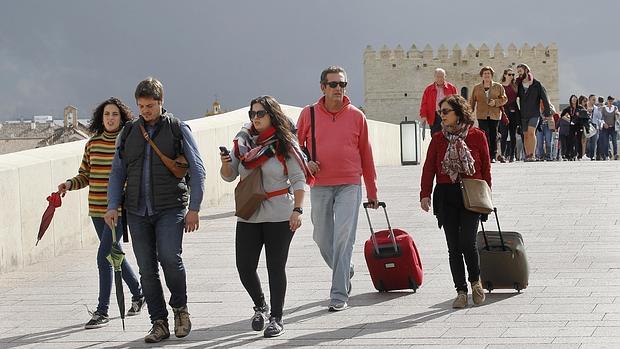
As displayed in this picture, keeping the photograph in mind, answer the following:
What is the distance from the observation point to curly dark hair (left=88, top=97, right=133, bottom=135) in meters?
9.52

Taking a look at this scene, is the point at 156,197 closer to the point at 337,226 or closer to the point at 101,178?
the point at 101,178

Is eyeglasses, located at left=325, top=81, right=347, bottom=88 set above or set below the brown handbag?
above

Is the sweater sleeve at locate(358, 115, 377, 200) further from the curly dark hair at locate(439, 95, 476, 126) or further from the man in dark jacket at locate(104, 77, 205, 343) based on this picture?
the man in dark jacket at locate(104, 77, 205, 343)

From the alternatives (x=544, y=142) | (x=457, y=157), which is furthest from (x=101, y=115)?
(x=544, y=142)

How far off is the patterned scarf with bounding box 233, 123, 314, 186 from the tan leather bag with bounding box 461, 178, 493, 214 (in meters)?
1.23

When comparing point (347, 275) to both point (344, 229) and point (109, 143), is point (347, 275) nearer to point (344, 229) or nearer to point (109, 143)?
point (344, 229)

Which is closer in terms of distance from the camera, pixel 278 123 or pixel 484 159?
pixel 278 123

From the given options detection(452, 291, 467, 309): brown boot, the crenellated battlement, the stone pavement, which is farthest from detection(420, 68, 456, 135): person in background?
the crenellated battlement

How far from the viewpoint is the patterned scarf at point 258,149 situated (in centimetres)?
879

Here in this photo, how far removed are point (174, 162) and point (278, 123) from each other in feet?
2.35

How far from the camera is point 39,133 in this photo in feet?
405

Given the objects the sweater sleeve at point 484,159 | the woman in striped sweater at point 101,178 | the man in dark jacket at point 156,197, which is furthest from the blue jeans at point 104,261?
the sweater sleeve at point 484,159

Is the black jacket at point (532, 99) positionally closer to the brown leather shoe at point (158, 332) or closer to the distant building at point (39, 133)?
the brown leather shoe at point (158, 332)

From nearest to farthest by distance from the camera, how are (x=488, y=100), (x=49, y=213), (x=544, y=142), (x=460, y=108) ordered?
(x=49, y=213) < (x=460, y=108) < (x=488, y=100) < (x=544, y=142)
